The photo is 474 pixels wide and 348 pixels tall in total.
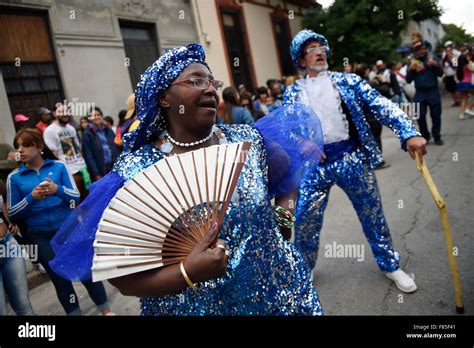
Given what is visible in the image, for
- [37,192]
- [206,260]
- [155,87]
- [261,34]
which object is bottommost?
[206,260]

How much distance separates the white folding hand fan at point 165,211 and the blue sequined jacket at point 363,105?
5.15 ft

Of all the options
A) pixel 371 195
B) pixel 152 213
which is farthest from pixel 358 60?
pixel 152 213

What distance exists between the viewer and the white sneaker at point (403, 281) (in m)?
2.52

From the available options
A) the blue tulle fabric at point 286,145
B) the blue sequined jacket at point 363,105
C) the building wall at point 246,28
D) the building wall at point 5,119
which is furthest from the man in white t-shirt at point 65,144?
the blue tulle fabric at point 286,145

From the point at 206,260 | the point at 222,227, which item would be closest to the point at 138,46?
the point at 222,227

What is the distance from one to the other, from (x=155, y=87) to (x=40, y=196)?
1898 millimetres

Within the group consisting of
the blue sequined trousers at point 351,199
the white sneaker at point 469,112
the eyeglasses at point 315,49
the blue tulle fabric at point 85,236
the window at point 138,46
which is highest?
the window at point 138,46

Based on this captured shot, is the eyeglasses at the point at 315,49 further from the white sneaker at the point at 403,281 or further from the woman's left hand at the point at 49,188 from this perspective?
the woman's left hand at the point at 49,188

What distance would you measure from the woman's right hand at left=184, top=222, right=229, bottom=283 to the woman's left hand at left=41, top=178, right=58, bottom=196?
6.76ft

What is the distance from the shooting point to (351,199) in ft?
8.72

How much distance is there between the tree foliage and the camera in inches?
441

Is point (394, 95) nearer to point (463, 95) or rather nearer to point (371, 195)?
point (463, 95)

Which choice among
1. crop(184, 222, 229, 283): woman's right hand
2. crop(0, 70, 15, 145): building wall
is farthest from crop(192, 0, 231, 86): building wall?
crop(0, 70, 15, 145): building wall

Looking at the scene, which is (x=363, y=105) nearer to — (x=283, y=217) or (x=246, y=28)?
(x=283, y=217)
